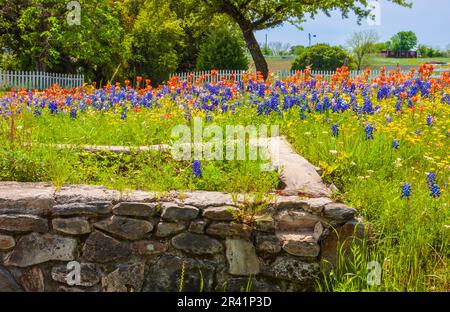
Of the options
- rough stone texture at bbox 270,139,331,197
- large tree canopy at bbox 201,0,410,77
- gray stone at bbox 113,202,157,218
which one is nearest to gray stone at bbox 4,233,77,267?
gray stone at bbox 113,202,157,218

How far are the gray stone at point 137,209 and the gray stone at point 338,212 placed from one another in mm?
1233

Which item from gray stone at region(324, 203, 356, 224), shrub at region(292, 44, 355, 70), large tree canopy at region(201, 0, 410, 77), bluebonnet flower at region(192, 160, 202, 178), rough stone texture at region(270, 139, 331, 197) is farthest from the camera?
shrub at region(292, 44, 355, 70)

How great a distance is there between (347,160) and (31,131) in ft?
10.4

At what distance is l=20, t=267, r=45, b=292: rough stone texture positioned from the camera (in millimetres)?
3963

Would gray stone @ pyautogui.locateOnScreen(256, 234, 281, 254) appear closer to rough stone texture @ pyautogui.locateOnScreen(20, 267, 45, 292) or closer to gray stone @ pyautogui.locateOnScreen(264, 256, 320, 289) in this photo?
gray stone @ pyautogui.locateOnScreen(264, 256, 320, 289)

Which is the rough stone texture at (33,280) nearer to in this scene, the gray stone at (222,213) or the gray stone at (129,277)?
the gray stone at (129,277)

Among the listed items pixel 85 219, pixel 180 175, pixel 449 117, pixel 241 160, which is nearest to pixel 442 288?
pixel 241 160

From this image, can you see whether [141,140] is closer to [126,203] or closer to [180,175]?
[180,175]

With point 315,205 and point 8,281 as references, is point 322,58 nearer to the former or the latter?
point 315,205

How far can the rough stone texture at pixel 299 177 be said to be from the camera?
13.1 feet

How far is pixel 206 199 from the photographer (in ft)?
12.6

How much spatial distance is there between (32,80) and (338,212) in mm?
19680

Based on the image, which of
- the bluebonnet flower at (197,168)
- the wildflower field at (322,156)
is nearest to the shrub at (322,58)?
the wildflower field at (322,156)

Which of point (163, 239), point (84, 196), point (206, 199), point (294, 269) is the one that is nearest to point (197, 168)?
point (206, 199)
